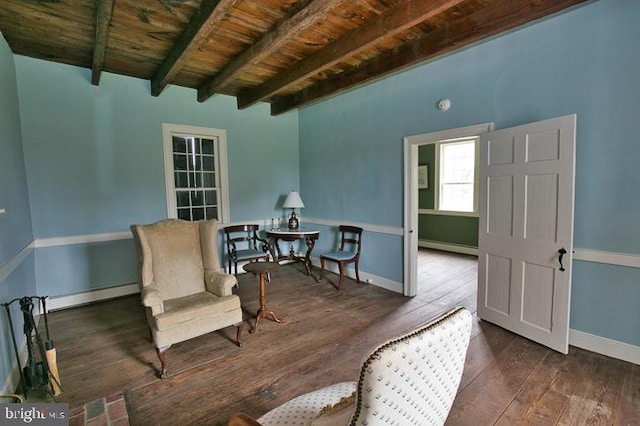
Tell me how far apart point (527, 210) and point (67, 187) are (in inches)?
201

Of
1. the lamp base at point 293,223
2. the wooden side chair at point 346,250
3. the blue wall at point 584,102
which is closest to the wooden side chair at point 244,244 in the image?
the lamp base at point 293,223

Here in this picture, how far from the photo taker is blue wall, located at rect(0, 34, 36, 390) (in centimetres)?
213

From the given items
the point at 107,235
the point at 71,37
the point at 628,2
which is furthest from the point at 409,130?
the point at 107,235

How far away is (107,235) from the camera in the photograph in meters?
3.92

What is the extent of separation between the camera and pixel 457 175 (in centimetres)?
651

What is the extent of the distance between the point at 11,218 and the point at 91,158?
1531 mm

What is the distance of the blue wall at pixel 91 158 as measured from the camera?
11.4 ft

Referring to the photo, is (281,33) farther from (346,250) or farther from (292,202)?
(346,250)

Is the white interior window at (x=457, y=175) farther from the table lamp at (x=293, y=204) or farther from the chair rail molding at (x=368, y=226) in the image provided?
the table lamp at (x=293, y=204)

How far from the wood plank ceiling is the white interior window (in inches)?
145

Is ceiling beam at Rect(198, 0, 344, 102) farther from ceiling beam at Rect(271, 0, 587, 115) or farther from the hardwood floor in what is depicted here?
the hardwood floor

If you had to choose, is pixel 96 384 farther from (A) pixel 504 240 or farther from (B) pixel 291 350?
(A) pixel 504 240

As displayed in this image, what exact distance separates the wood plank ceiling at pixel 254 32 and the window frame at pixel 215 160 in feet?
2.30

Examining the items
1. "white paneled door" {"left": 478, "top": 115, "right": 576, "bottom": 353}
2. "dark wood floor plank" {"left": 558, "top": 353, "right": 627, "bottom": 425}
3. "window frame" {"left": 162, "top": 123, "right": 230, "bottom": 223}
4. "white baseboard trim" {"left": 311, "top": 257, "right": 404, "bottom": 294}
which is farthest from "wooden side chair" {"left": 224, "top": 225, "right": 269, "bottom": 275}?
"dark wood floor plank" {"left": 558, "top": 353, "right": 627, "bottom": 425}
